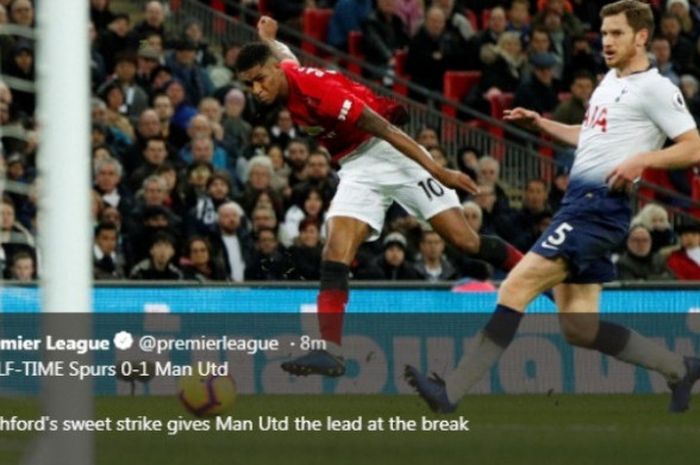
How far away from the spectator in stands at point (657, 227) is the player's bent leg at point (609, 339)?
657cm

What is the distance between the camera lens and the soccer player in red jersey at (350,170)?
10.9m

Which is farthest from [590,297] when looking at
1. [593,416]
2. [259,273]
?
[259,273]

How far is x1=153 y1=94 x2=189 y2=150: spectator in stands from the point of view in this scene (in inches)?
691

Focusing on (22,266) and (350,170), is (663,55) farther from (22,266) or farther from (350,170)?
(350,170)

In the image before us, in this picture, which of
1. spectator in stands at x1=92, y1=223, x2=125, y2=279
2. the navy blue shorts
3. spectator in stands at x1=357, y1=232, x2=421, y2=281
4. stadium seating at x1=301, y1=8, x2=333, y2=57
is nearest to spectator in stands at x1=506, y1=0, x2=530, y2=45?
stadium seating at x1=301, y1=8, x2=333, y2=57

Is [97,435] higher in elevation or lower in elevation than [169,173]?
lower

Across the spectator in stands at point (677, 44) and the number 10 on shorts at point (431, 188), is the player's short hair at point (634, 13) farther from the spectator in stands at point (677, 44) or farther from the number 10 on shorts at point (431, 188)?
the spectator in stands at point (677, 44)

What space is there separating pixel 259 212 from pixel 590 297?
252 inches

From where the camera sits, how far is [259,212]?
54.6 feet

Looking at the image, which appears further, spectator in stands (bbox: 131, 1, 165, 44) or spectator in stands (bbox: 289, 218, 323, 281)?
spectator in stands (bbox: 131, 1, 165, 44)

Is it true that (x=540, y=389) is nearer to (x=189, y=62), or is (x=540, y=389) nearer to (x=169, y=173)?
(x=169, y=173)

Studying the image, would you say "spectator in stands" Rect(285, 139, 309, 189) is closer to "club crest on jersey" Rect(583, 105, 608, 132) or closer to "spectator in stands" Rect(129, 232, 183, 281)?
"spectator in stands" Rect(129, 232, 183, 281)

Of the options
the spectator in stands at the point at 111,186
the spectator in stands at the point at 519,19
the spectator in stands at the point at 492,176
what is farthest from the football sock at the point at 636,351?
the spectator in stands at the point at 519,19

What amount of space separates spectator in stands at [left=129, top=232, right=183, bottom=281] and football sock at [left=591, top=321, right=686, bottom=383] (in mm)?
5545
